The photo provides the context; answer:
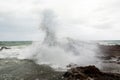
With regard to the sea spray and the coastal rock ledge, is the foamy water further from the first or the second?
the coastal rock ledge

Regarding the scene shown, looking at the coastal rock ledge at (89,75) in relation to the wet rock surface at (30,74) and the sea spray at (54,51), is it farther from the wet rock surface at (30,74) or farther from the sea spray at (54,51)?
the sea spray at (54,51)

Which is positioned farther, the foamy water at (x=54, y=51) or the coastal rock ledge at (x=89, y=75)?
the foamy water at (x=54, y=51)

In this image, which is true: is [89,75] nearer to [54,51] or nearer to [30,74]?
[30,74]

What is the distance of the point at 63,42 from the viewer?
31938 mm

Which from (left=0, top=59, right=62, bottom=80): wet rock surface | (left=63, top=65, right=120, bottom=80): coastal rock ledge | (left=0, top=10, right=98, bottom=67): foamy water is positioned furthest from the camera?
(left=0, top=10, right=98, bottom=67): foamy water

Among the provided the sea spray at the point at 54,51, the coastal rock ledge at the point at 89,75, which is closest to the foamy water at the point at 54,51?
the sea spray at the point at 54,51

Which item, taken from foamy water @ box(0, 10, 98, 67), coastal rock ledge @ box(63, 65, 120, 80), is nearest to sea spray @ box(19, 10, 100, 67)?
foamy water @ box(0, 10, 98, 67)

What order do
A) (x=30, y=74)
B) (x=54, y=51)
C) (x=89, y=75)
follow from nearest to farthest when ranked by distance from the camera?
1. (x=89, y=75)
2. (x=30, y=74)
3. (x=54, y=51)

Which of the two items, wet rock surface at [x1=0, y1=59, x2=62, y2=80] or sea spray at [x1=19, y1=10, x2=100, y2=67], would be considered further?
sea spray at [x1=19, y1=10, x2=100, y2=67]

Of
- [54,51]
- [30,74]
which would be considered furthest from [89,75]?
[54,51]

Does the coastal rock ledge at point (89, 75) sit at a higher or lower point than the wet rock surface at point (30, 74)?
higher

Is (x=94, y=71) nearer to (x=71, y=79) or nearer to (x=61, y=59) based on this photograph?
(x=71, y=79)

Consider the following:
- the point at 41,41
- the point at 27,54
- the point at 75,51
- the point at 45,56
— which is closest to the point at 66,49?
the point at 75,51

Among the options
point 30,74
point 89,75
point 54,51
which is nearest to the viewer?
point 89,75
